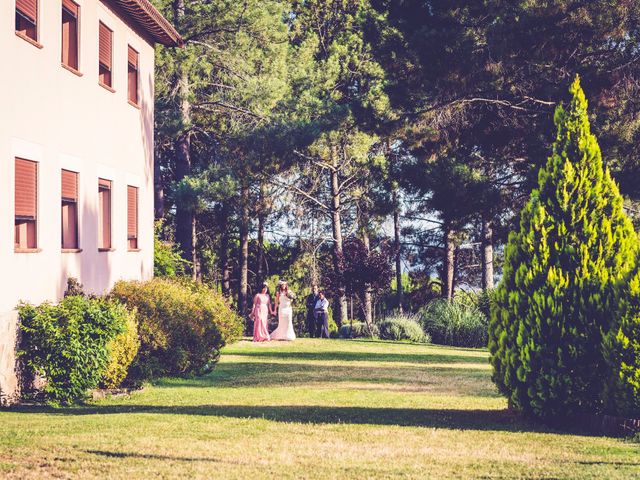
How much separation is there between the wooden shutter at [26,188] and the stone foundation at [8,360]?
2.17 meters

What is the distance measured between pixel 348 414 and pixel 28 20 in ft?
28.3

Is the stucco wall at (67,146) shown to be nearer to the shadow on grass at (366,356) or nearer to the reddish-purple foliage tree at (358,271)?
the shadow on grass at (366,356)

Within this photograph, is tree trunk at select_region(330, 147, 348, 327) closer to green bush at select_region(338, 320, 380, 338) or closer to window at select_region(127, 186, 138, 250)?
green bush at select_region(338, 320, 380, 338)

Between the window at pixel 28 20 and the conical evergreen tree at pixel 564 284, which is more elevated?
the window at pixel 28 20

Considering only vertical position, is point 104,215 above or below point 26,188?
above

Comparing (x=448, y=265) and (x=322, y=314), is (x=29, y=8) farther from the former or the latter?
(x=448, y=265)

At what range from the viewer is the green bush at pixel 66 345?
15.3 meters

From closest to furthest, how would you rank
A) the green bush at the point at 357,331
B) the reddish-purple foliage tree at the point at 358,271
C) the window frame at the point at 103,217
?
the window frame at the point at 103,217 → the green bush at the point at 357,331 → the reddish-purple foliage tree at the point at 358,271

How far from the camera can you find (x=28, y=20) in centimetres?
1764

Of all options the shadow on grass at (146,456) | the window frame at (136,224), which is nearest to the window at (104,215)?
the window frame at (136,224)

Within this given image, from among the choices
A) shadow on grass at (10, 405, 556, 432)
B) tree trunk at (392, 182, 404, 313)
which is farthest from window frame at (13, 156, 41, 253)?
tree trunk at (392, 182, 404, 313)

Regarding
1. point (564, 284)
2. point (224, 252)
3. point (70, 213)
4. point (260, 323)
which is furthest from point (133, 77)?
point (224, 252)

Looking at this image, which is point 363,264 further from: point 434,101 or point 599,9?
point 599,9

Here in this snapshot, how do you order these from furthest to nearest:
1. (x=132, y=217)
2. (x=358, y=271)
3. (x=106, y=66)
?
(x=358, y=271) < (x=132, y=217) < (x=106, y=66)
